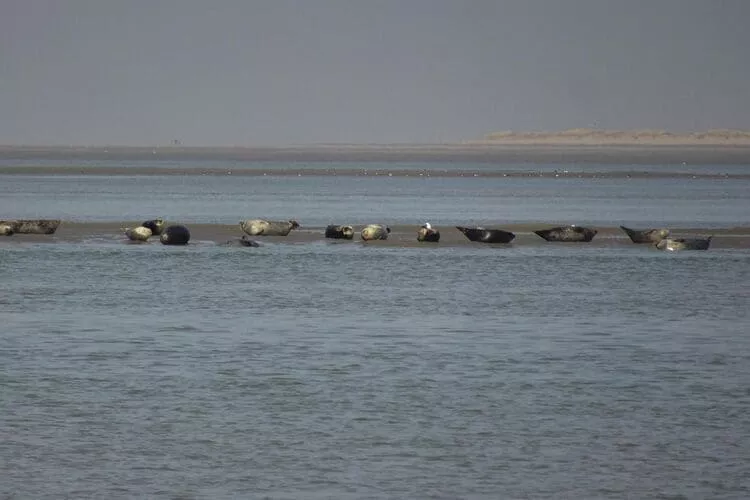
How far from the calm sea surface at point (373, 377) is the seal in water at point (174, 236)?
132 inches

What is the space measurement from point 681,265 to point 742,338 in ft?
44.9

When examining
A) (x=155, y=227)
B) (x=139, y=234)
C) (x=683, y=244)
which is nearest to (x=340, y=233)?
(x=155, y=227)

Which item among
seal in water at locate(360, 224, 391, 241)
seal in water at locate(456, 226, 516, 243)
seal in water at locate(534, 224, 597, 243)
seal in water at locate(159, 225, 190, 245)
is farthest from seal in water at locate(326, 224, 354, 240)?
seal in water at locate(534, 224, 597, 243)

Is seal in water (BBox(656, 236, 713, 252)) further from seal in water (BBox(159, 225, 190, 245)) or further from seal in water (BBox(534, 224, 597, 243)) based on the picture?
seal in water (BBox(159, 225, 190, 245))

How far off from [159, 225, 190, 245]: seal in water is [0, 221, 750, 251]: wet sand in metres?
0.78

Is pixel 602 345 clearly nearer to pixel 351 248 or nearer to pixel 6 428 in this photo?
pixel 6 428

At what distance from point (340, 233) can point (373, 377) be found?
85.1ft

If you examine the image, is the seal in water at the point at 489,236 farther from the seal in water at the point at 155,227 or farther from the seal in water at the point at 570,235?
the seal in water at the point at 155,227

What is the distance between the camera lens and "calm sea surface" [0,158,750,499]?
13945 mm

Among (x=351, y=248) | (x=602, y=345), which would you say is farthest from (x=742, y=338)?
(x=351, y=248)

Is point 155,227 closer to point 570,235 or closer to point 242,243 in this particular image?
point 242,243

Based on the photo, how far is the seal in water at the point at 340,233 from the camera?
44.6 meters

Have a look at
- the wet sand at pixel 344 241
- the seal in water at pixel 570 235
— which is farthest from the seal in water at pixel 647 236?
the seal in water at pixel 570 235

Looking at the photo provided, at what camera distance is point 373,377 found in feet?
61.8
